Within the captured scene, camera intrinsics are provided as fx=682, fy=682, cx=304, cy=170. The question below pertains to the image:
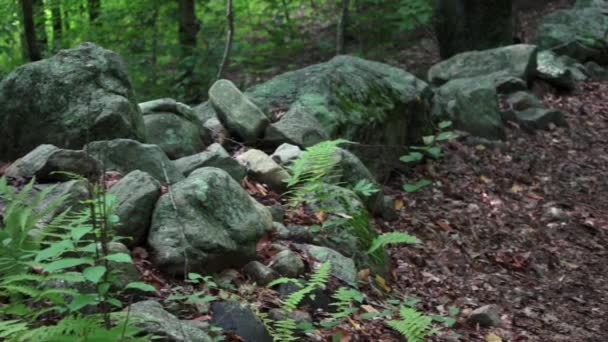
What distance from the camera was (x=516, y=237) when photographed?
5.79 m

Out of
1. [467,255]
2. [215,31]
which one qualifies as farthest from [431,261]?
[215,31]

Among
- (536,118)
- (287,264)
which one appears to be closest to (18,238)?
(287,264)

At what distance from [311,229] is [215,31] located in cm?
632

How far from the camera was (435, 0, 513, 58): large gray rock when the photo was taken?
32.5 feet

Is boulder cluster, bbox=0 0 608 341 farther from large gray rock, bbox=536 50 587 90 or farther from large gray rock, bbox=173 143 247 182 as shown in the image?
large gray rock, bbox=536 50 587 90

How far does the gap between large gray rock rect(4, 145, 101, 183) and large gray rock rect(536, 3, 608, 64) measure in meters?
8.56

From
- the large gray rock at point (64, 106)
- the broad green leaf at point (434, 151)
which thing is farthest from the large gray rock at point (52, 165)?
the broad green leaf at point (434, 151)

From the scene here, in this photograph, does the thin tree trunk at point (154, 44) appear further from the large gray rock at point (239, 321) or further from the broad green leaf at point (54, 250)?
the broad green leaf at point (54, 250)

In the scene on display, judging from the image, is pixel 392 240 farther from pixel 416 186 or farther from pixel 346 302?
pixel 416 186

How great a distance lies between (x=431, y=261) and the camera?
17.0ft

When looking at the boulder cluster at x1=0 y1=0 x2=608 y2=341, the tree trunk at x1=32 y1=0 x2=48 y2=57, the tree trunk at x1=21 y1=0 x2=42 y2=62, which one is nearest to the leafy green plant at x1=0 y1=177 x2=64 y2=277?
the boulder cluster at x1=0 y1=0 x2=608 y2=341

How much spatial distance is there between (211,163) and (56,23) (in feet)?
28.4

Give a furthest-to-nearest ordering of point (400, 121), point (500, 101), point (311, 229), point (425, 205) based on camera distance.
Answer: point (500, 101), point (400, 121), point (425, 205), point (311, 229)

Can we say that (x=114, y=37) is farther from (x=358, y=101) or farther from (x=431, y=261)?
(x=431, y=261)
